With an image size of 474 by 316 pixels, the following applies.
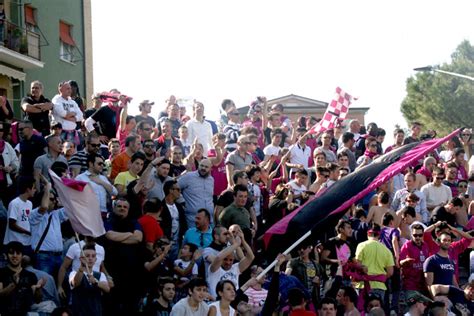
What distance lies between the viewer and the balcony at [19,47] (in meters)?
34.0

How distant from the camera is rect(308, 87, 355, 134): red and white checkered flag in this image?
81.4 ft

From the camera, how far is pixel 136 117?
73.3ft

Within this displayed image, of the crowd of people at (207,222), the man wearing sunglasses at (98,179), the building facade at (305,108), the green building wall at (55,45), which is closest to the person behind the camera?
the crowd of people at (207,222)

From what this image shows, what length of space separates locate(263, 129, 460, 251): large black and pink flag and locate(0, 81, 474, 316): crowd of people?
0.20 meters

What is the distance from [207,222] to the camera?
56.0 feet

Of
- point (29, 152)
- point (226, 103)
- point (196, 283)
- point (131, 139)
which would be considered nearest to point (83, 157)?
point (131, 139)

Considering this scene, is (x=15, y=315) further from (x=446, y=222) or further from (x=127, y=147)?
(x=446, y=222)

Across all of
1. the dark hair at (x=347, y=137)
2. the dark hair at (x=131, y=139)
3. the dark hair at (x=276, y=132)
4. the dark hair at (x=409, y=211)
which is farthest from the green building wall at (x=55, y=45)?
the dark hair at (x=409, y=211)

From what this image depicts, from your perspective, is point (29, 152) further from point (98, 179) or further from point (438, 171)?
point (438, 171)

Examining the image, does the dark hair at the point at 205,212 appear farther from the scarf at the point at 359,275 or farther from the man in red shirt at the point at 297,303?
the scarf at the point at 359,275

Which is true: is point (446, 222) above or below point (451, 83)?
below

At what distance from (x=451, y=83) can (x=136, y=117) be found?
44.5 metres

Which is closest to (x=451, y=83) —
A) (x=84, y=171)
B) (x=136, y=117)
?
(x=136, y=117)

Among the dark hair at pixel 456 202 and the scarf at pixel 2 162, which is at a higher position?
the scarf at pixel 2 162
